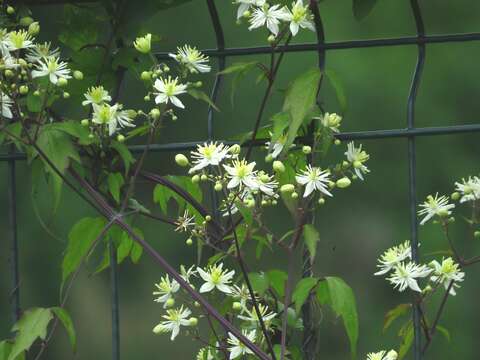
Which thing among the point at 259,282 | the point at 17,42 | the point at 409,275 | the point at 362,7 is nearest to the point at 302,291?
the point at 259,282

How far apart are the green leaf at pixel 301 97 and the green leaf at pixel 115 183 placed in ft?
1.18

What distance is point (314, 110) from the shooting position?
2.24 meters

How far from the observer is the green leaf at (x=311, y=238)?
80.3 inches

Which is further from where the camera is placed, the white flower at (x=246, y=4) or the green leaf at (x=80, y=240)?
the green leaf at (x=80, y=240)

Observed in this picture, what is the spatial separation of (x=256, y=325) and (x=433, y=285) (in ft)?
1.19

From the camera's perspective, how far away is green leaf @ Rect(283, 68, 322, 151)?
7.00ft

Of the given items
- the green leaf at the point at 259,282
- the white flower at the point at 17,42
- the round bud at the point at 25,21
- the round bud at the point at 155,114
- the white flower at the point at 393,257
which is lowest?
the green leaf at the point at 259,282

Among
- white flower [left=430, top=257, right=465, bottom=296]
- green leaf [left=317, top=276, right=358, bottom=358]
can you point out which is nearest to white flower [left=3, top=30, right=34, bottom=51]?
green leaf [left=317, top=276, right=358, bottom=358]

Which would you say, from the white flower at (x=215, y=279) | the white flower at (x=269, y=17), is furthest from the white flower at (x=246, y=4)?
the white flower at (x=215, y=279)

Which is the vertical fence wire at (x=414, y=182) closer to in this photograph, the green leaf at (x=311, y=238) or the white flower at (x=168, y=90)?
the green leaf at (x=311, y=238)

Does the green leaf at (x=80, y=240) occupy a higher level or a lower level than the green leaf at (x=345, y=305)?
higher

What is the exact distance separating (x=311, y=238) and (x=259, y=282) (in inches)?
7.2

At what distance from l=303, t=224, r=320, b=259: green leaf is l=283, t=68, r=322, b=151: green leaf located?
0.16 metres

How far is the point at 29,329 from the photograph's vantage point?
86.3 inches
